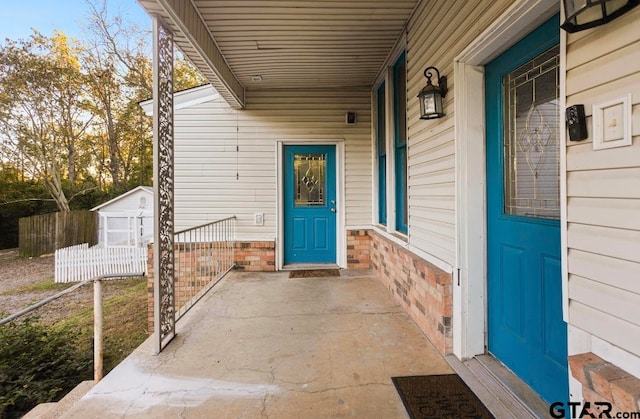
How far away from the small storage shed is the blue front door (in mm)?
10150

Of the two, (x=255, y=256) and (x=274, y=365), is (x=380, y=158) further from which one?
(x=274, y=365)

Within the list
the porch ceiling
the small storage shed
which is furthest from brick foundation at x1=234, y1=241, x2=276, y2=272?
the small storage shed

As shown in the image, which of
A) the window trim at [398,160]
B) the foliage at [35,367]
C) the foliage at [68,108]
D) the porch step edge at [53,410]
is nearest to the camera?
the porch step edge at [53,410]

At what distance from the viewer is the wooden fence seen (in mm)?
11664

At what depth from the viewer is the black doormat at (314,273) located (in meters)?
4.48

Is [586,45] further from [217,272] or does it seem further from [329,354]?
[217,272]

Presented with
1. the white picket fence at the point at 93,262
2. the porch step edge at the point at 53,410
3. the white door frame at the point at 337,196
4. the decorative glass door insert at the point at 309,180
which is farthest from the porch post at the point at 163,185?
the white picket fence at the point at 93,262

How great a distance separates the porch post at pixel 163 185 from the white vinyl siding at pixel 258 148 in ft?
7.49

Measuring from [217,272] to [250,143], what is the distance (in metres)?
1.97

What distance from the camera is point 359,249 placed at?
4.88 m

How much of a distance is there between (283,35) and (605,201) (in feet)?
10.1

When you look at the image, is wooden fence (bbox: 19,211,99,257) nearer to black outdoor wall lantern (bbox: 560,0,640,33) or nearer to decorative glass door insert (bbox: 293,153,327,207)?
decorative glass door insert (bbox: 293,153,327,207)

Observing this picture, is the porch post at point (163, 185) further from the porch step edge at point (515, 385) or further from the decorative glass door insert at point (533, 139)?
the decorative glass door insert at point (533, 139)

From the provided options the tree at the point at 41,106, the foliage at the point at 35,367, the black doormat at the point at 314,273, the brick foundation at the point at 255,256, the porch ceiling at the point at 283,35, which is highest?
the tree at the point at 41,106
